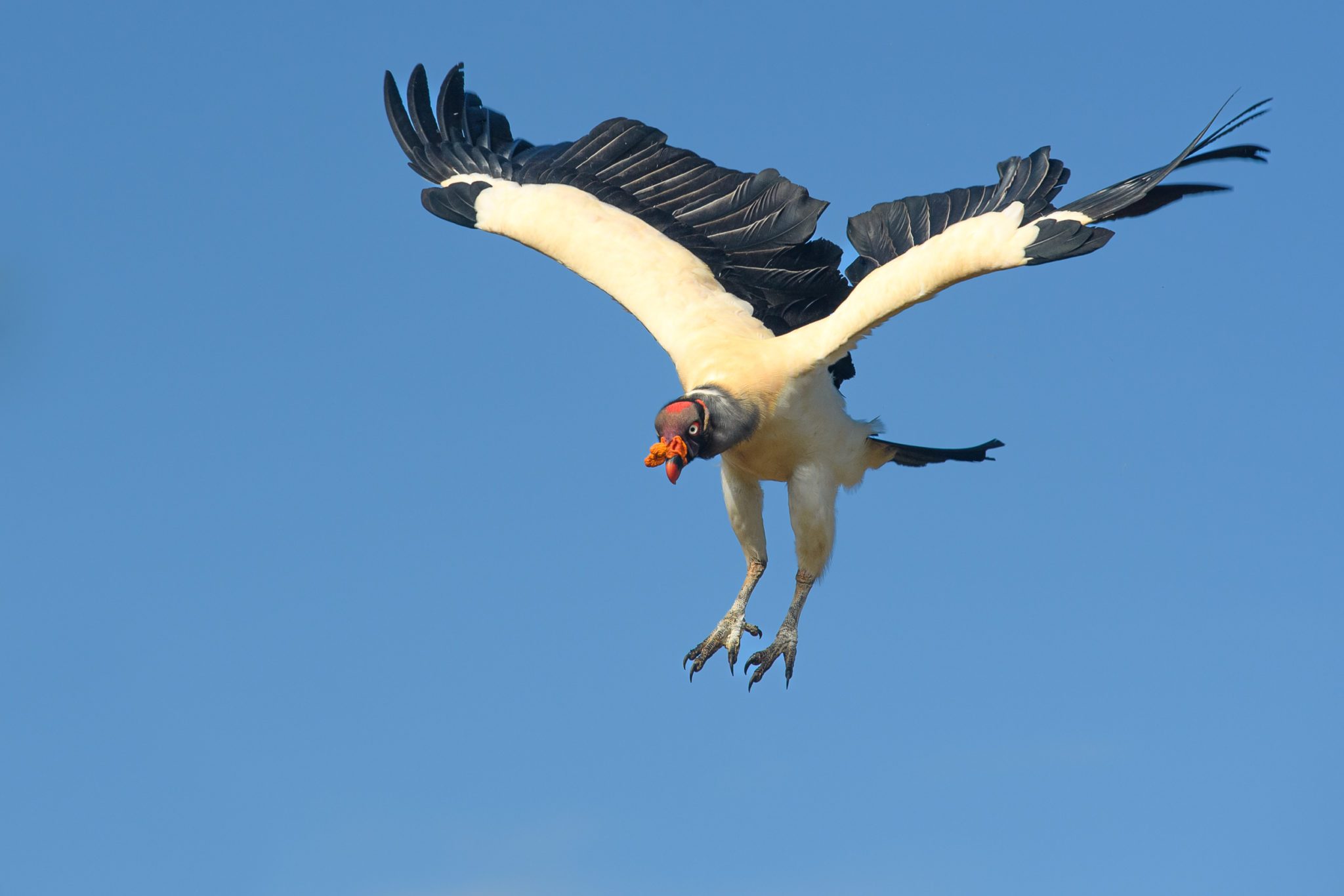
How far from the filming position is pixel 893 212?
14.0 m

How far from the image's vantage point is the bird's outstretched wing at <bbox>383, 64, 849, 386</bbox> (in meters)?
14.1

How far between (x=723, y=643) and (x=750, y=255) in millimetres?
3425

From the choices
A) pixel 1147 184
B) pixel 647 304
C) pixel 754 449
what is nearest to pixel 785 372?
pixel 754 449

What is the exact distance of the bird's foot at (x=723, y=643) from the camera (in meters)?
13.3

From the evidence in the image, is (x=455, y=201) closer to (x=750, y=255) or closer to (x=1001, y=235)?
(x=750, y=255)

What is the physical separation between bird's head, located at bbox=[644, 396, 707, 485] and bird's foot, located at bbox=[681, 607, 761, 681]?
197 centimetres

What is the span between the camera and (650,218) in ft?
49.1

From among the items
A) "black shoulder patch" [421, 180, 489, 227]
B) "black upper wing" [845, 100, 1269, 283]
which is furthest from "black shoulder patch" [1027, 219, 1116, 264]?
"black shoulder patch" [421, 180, 489, 227]

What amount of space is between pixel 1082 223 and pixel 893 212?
2.13 metres

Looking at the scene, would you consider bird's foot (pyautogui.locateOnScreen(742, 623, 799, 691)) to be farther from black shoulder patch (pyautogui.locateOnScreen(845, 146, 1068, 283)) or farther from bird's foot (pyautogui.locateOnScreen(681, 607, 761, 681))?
black shoulder patch (pyautogui.locateOnScreen(845, 146, 1068, 283))

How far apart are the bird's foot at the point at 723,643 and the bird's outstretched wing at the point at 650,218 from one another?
217 cm

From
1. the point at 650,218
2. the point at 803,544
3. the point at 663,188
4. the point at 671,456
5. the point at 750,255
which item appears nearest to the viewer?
the point at 671,456

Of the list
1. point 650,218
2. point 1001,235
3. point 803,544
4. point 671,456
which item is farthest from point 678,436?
point 650,218

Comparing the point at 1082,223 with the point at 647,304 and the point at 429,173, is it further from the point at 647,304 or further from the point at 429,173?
the point at 429,173
